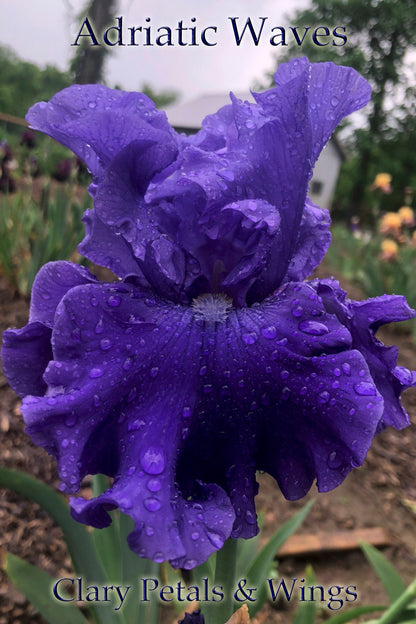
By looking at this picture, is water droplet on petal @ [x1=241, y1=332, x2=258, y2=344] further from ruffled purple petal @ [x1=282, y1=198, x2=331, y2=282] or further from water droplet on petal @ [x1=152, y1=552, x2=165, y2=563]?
water droplet on petal @ [x1=152, y1=552, x2=165, y2=563]

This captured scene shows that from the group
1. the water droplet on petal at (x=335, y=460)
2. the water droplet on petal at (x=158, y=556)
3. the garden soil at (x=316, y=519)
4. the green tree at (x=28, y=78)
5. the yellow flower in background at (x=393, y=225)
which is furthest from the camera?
the green tree at (x=28, y=78)

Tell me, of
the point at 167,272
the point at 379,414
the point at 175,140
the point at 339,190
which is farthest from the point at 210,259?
the point at 339,190

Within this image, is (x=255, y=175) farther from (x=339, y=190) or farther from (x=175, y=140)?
(x=339, y=190)

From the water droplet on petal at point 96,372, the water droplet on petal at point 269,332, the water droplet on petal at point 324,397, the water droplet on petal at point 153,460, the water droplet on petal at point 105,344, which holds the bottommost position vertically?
the water droplet on petal at point 153,460

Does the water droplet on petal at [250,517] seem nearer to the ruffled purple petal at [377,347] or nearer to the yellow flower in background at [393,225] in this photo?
the ruffled purple petal at [377,347]

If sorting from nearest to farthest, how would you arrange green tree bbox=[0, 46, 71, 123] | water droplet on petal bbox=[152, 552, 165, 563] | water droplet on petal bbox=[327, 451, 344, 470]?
water droplet on petal bbox=[152, 552, 165, 563] → water droplet on petal bbox=[327, 451, 344, 470] → green tree bbox=[0, 46, 71, 123]

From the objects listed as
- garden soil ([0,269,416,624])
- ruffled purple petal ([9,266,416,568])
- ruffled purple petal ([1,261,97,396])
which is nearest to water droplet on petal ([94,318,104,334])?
ruffled purple petal ([9,266,416,568])

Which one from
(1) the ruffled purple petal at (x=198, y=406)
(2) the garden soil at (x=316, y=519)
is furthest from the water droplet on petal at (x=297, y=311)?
(2) the garden soil at (x=316, y=519)
